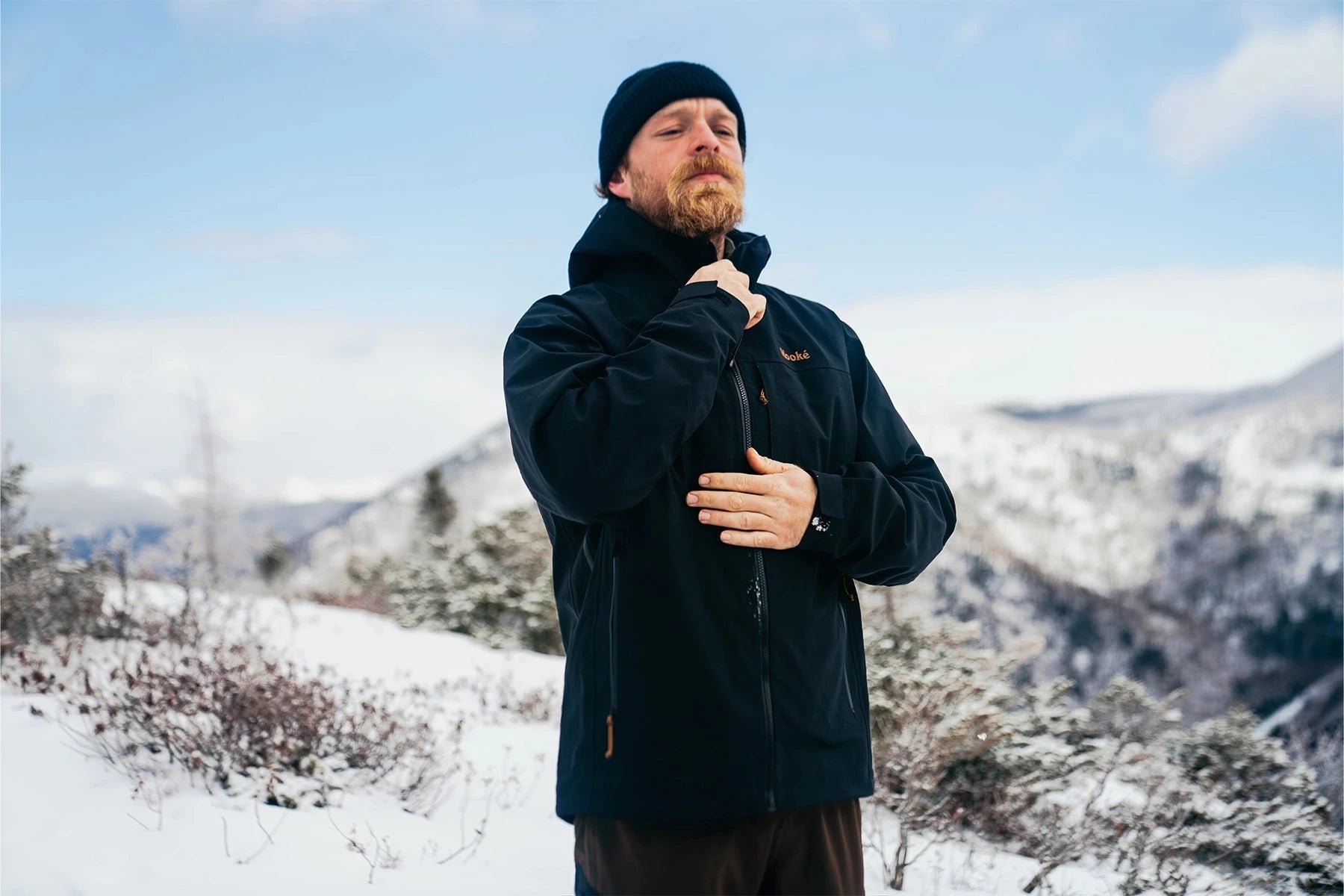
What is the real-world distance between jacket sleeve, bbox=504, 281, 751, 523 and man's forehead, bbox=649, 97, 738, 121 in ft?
2.03

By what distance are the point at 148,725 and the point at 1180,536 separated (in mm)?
110348

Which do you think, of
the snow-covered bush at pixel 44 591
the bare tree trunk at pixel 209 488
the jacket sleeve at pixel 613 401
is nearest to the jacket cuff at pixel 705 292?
the jacket sleeve at pixel 613 401

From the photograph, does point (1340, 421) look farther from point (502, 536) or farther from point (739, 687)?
point (739, 687)

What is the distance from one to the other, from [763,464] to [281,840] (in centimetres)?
322

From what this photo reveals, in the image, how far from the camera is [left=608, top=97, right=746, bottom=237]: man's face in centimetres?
203

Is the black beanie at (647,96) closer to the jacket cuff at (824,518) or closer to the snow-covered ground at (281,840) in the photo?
the jacket cuff at (824,518)

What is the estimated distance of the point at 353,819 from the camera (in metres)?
4.11

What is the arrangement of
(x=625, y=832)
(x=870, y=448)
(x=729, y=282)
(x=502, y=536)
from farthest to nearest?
(x=502, y=536) < (x=870, y=448) < (x=729, y=282) < (x=625, y=832)

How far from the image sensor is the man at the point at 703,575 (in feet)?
5.22

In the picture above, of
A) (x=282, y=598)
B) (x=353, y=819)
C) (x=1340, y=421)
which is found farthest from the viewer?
(x=1340, y=421)

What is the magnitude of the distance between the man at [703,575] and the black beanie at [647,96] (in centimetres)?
41

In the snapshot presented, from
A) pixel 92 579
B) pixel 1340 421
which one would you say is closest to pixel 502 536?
pixel 92 579

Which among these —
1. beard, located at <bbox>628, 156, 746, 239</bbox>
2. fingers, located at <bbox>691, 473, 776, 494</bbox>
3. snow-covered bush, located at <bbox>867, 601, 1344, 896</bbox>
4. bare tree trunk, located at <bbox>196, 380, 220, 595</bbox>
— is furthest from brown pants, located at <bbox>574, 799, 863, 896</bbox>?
bare tree trunk, located at <bbox>196, 380, 220, 595</bbox>

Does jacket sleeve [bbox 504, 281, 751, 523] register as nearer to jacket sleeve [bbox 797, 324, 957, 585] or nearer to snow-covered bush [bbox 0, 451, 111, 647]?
jacket sleeve [bbox 797, 324, 957, 585]
